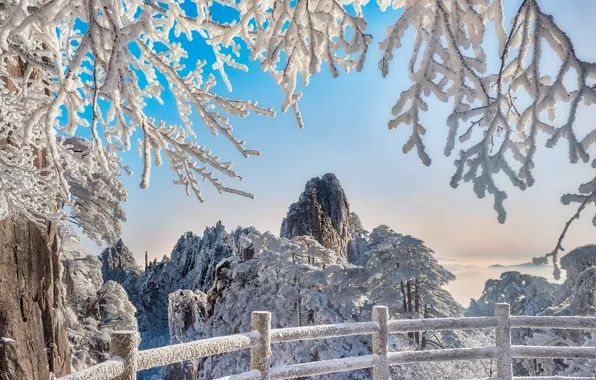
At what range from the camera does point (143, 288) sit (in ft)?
130

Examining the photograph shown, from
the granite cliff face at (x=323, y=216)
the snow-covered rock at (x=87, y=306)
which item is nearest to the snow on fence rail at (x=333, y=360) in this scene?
the snow-covered rock at (x=87, y=306)

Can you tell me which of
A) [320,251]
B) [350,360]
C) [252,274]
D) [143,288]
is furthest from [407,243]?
[143,288]

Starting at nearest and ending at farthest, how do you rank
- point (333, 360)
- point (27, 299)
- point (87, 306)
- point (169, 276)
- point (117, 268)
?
point (333, 360), point (27, 299), point (87, 306), point (169, 276), point (117, 268)

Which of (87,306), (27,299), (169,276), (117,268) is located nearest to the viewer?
(27,299)

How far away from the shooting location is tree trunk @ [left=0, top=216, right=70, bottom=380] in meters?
5.35

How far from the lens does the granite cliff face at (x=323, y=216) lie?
30.9 metres

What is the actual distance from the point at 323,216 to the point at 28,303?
2723 cm

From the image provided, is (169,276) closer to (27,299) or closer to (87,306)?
(87,306)

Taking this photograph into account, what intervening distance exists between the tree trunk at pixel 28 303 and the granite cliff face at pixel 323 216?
2323 cm

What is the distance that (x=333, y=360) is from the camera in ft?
14.5

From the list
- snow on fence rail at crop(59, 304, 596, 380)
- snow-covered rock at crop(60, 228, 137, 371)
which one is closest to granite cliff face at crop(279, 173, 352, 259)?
snow-covered rock at crop(60, 228, 137, 371)

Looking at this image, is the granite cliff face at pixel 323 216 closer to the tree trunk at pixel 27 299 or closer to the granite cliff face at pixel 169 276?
the granite cliff face at pixel 169 276

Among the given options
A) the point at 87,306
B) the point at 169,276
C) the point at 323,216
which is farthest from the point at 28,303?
the point at 169,276

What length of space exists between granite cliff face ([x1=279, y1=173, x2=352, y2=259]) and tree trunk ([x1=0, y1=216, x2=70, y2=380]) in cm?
2323
